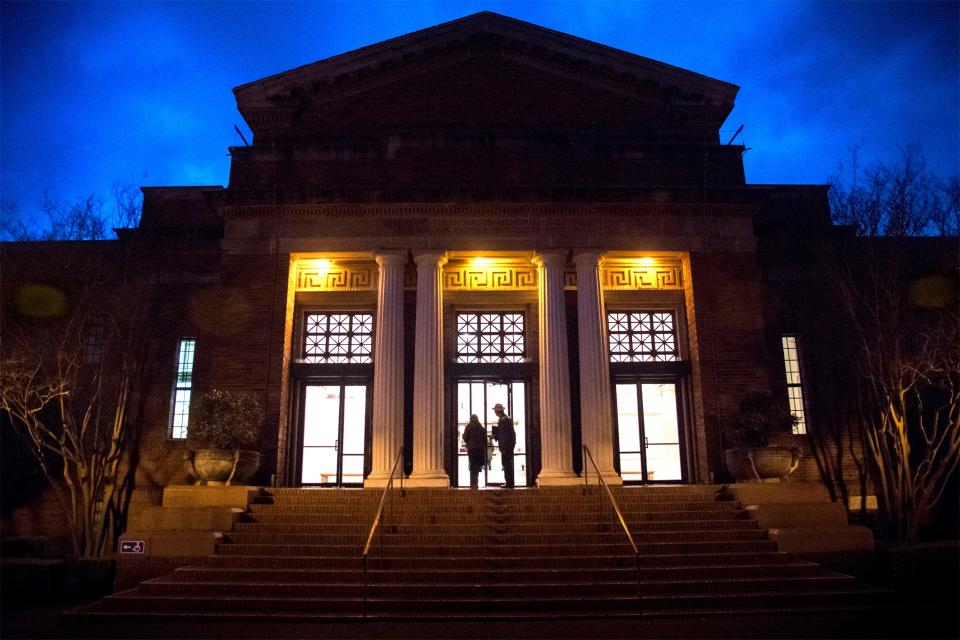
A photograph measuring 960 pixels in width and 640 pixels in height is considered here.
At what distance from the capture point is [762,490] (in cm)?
1440

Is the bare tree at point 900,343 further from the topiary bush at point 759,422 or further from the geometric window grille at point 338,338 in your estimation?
the geometric window grille at point 338,338

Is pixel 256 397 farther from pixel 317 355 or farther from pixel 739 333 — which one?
pixel 739 333

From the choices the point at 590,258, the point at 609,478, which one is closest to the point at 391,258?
the point at 590,258

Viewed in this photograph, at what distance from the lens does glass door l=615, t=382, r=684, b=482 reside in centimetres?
1833

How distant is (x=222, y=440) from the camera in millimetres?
15203

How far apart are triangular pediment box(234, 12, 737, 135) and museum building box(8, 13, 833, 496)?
58 millimetres

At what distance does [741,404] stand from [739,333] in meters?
2.05

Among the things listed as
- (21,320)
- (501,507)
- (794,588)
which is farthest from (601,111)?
(21,320)

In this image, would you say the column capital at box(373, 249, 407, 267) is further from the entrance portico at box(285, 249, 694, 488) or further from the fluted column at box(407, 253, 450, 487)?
the fluted column at box(407, 253, 450, 487)

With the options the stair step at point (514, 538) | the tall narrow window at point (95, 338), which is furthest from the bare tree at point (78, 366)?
the stair step at point (514, 538)

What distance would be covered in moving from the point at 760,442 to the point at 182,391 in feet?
46.4

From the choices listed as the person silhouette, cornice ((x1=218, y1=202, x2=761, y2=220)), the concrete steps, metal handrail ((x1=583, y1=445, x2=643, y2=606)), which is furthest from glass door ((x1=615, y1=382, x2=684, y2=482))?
cornice ((x1=218, y1=202, x2=761, y2=220))

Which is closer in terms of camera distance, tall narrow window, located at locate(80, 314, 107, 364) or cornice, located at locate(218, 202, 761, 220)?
cornice, located at locate(218, 202, 761, 220)

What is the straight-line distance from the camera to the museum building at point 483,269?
691 inches
